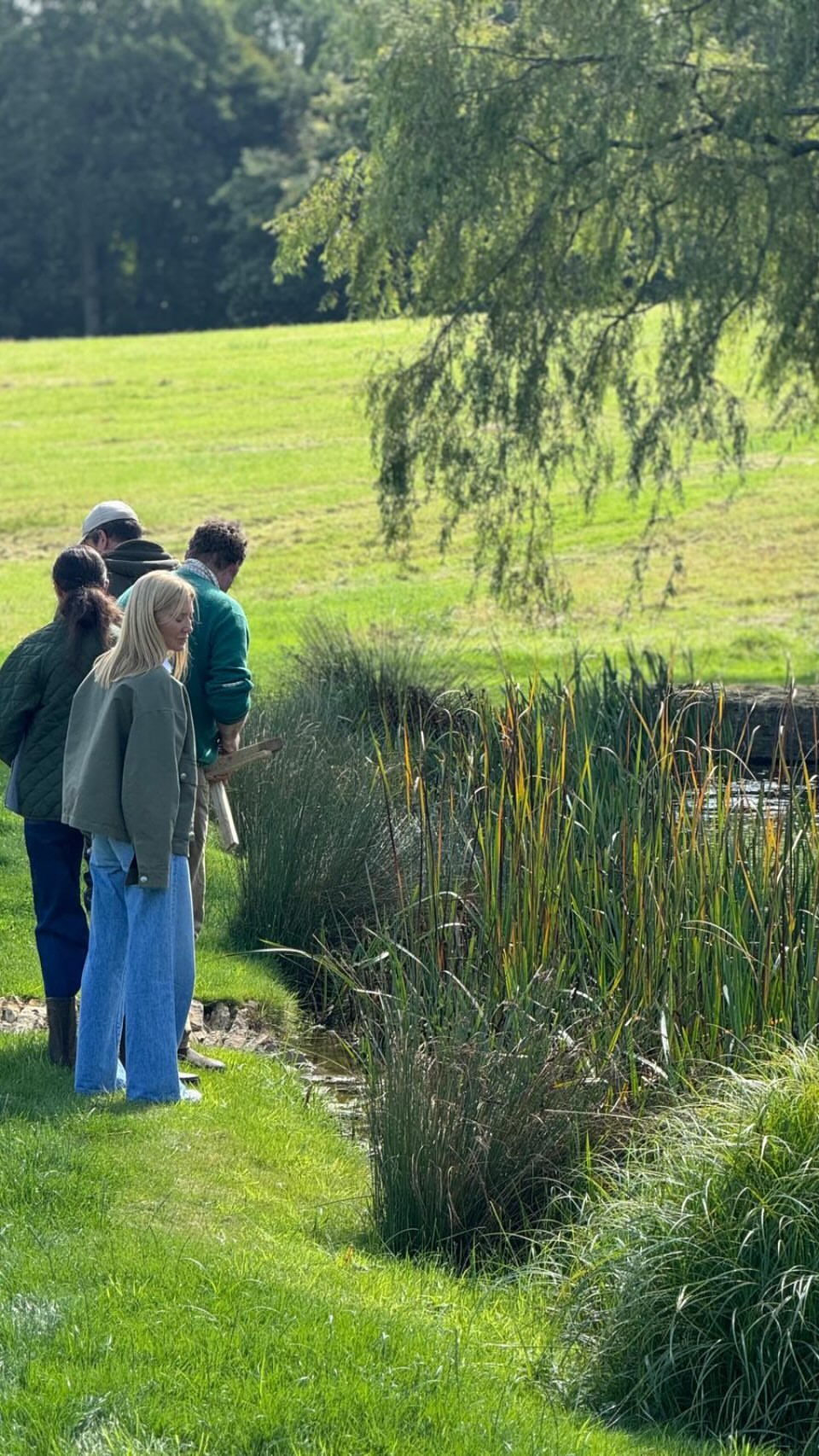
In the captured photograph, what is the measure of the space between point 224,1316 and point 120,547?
3.57 meters

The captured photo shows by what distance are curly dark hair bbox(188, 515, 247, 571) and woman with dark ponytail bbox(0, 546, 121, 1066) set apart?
49cm

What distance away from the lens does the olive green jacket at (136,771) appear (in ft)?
21.1

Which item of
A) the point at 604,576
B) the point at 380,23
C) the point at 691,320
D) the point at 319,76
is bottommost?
the point at 604,576

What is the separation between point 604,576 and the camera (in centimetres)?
2442

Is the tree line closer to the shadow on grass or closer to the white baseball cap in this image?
the white baseball cap

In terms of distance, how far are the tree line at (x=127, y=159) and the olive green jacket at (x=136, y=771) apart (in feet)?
174

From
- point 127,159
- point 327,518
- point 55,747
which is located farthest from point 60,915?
point 127,159

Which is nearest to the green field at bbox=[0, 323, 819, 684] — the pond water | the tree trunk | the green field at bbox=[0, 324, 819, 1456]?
the pond water

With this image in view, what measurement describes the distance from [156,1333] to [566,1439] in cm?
99

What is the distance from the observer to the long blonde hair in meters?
6.30

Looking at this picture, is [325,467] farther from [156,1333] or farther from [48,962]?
[156,1333]

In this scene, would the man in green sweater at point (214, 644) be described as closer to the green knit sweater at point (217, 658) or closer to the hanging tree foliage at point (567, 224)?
the green knit sweater at point (217, 658)

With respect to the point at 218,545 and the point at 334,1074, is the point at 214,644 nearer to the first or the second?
the point at 218,545

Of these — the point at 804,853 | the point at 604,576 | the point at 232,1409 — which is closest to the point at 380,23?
the point at 604,576
